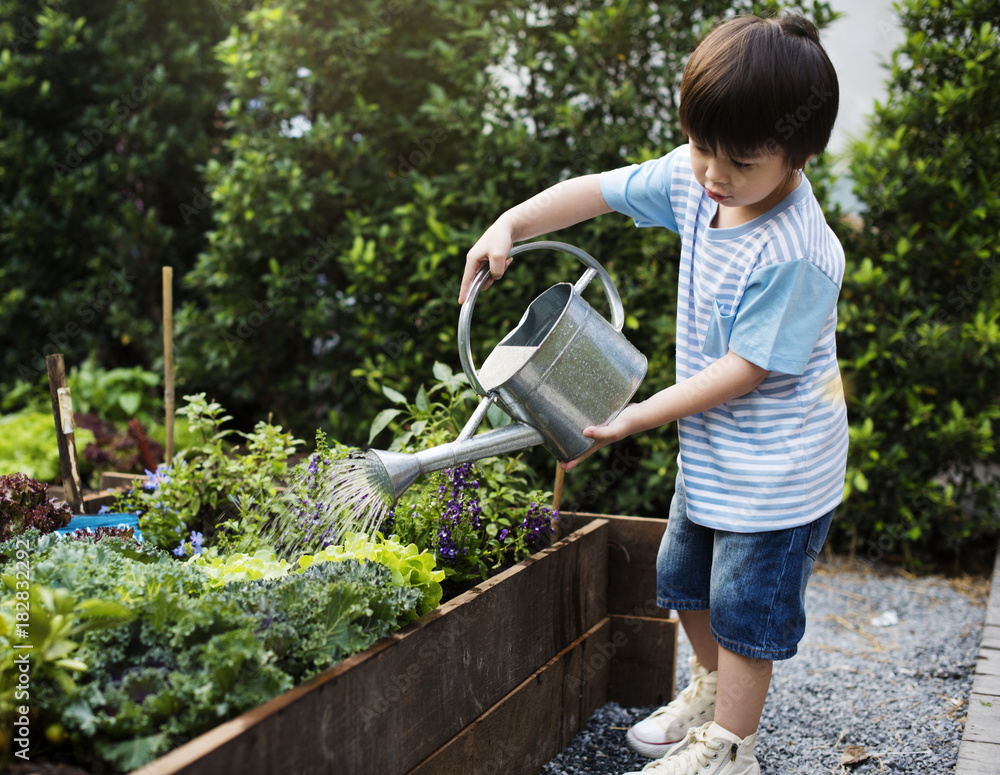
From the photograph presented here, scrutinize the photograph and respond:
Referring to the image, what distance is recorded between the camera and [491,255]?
62.7 inches

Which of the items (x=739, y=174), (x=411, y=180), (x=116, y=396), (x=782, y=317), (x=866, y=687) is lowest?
(x=866, y=687)

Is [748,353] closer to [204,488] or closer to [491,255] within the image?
[491,255]

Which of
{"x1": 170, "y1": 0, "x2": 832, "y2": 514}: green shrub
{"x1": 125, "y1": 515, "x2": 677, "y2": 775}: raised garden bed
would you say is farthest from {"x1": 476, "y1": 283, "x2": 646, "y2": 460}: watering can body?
{"x1": 170, "y1": 0, "x2": 832, "y2": 514}: green shrub

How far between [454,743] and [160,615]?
58cm

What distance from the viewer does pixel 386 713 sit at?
121 cm

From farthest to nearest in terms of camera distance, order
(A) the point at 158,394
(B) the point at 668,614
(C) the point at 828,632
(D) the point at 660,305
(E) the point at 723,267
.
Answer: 1. (A) the point at 158,394
2. (D) the point at 660,305
3. (C) the point at 828,632
4. (B) the point at 668,614
5. (E) the point at 723,267

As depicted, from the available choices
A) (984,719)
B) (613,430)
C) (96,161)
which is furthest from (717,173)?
(96,161)

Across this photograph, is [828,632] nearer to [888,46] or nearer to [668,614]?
[668,614]

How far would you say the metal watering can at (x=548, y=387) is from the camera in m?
1.44

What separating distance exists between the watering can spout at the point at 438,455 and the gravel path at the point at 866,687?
804 millimetres

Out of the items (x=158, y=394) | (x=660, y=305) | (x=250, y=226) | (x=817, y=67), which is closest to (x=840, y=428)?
(x=817, y=67)

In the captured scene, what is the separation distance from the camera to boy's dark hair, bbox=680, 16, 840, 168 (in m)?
1.32

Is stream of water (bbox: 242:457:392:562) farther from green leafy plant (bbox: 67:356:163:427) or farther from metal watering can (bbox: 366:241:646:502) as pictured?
green leafy plant (bbox: 67:356:163:427)

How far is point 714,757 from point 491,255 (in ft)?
3.63
